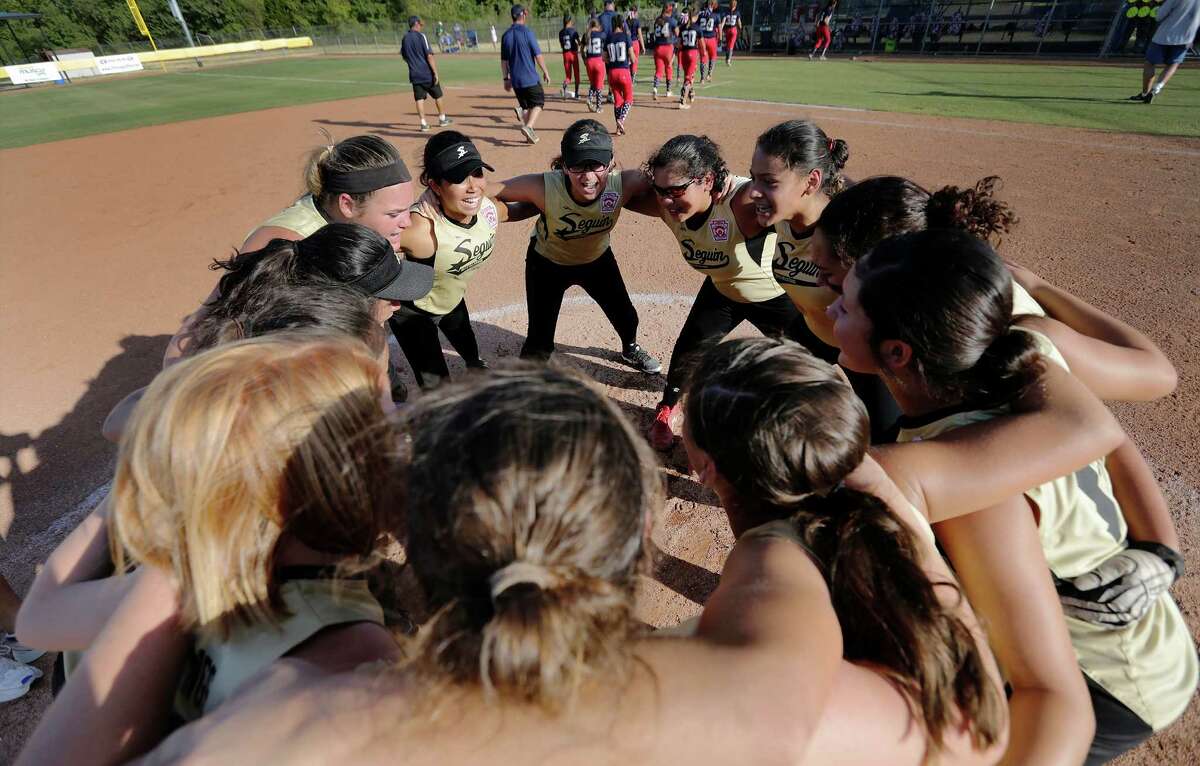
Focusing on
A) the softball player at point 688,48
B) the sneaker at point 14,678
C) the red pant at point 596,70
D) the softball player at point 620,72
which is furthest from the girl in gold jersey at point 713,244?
the softball player at point 688,48

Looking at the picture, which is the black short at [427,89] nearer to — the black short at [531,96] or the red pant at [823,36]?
the black short at [531,96]

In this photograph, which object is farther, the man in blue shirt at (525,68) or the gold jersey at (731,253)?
the man in blue shirt at (525,68)

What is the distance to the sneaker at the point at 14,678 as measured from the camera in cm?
221

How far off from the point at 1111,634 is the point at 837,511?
38.3 inches

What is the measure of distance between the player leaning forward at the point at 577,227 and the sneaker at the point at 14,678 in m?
3.12

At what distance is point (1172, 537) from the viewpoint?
1495 mm

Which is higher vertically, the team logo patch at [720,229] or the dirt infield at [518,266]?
the team logo patch at [720,229]

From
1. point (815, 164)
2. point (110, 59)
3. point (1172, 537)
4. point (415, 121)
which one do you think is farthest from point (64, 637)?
point (110, 59)

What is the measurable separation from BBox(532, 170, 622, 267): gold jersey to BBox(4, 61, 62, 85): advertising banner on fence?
40.4 metres

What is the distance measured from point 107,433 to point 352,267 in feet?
3.45

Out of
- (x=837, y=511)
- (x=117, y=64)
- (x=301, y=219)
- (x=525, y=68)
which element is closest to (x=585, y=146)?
(x=301, y=219)

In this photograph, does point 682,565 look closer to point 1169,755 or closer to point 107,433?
point 1169,755

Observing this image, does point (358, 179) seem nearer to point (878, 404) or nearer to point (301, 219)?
point (301, 219)

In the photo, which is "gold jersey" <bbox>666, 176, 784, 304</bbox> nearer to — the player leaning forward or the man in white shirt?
the player leaning forward
